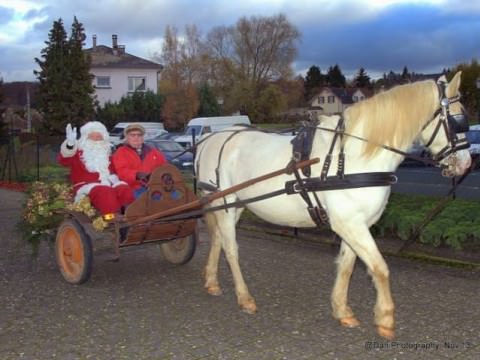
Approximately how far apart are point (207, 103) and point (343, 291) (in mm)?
45691

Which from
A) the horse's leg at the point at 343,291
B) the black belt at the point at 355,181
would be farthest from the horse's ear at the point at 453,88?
the horse's leg at the point at 343,291

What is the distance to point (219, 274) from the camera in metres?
6.90

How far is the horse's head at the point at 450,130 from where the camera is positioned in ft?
14.8

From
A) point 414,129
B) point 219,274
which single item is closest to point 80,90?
point 219,274

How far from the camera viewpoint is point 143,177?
21.3 ft

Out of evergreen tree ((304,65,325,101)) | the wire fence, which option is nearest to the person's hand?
the wire fence

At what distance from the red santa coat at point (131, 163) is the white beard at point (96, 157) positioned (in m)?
0.23

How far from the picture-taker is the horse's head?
450 cm

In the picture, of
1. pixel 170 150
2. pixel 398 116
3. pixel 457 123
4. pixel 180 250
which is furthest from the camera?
pixel 170 150

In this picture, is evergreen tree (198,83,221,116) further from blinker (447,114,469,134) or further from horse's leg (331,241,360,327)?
blinker (447,114,469,134)

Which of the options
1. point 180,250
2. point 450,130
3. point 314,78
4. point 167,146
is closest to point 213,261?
point 180,250

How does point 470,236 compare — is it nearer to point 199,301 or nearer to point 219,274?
point 219,274

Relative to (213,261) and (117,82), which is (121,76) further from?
(213,261)

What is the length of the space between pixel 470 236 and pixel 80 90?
31.2m
